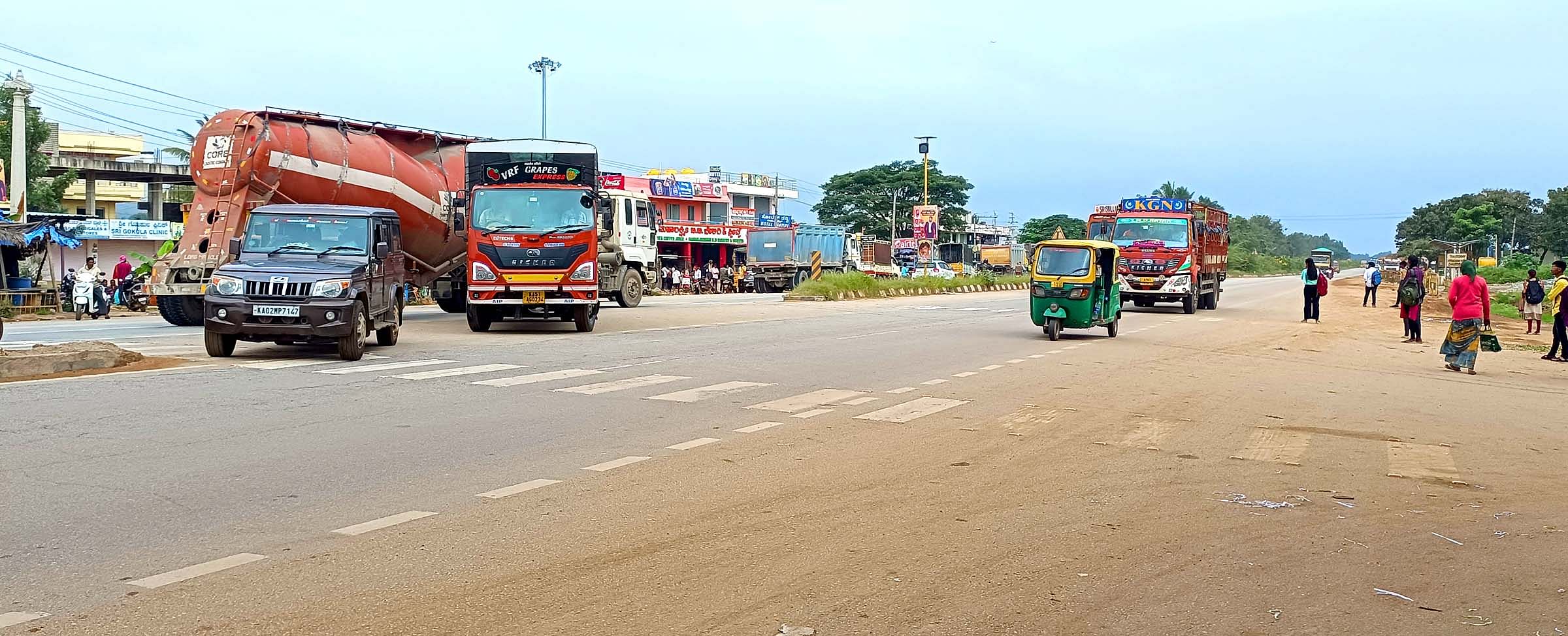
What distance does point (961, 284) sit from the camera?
177 ft

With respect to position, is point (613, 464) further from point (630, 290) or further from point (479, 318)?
point (630, 290)

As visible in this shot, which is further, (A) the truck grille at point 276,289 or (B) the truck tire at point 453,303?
(B) the truck tire at point 453,303

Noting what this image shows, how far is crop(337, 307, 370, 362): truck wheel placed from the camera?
1506cm

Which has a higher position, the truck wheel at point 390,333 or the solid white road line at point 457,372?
the truck wheel at point 390,333

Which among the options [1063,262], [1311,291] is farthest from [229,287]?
[1311,291]

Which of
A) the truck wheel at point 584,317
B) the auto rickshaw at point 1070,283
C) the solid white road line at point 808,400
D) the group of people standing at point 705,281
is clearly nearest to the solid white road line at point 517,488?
the solid white road line at point 808,400

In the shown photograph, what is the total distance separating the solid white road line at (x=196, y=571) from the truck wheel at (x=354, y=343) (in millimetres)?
9767

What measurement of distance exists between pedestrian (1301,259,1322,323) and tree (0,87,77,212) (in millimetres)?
43057

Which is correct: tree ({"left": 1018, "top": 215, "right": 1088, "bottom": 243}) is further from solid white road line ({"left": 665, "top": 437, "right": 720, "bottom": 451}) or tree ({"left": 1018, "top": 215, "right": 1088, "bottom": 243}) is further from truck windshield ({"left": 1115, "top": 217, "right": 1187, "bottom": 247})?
solid white road line ({"left": 665, "top": 437, "right": 720, "bottom": 451})

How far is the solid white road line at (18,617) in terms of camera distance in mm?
4600

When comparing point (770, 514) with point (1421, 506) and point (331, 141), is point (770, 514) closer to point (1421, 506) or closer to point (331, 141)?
point (1421, 506)

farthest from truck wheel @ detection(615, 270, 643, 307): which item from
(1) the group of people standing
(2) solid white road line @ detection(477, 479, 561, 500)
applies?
(2) solid white road line @ detection(477, 479, 561, 500)

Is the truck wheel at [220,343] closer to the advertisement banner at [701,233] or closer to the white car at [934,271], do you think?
the white car at [934,271]

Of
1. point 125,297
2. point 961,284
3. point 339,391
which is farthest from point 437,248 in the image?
point 961,284
